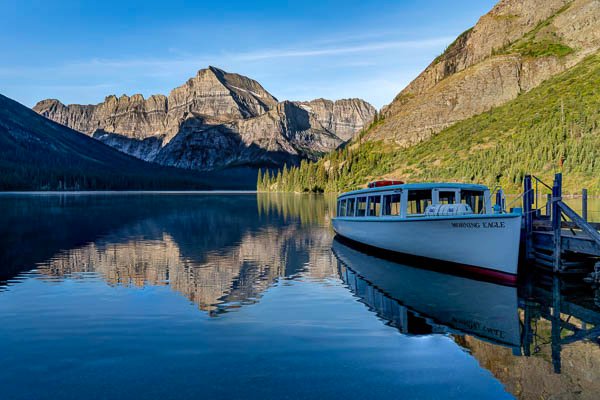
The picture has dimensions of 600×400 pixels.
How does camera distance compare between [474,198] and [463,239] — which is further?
[474,198]

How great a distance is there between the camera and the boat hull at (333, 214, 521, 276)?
24.8m

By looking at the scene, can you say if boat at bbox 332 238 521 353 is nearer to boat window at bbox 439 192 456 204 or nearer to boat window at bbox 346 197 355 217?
boat window at bbox 439 192 456 204

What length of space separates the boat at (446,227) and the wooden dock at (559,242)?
8.81ft

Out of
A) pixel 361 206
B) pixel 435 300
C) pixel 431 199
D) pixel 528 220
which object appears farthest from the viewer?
pixel 361 206

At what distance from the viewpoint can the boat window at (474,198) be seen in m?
32.2

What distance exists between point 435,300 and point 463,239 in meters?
6.31

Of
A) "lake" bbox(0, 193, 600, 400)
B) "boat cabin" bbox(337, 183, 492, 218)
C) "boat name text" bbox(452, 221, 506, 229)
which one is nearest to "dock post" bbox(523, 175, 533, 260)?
"boat cabin" bbox(337, 183, 492, 218)

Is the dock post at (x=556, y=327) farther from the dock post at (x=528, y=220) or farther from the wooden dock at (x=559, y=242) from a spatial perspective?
the dock post at (x=528, y=220)

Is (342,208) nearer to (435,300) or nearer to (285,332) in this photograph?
(435,300)

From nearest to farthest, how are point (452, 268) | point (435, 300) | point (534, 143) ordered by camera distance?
point (435, 300) < point (452, 268) < point (534, 143)

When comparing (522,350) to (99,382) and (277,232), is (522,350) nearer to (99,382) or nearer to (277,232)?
(99,382)

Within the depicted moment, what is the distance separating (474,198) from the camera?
3238 centimetres

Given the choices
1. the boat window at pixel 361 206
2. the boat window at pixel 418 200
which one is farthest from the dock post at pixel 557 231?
the boat window at pixel 361 206

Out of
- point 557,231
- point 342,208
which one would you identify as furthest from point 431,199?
point 342,208
